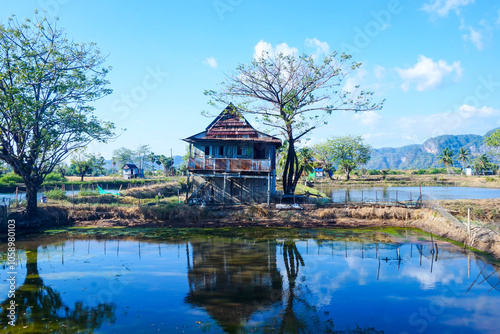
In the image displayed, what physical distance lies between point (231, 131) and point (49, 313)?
18932 mm

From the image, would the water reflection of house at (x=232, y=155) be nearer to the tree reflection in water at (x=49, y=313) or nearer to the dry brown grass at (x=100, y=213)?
the dry brown grass at (x=100, y=213)

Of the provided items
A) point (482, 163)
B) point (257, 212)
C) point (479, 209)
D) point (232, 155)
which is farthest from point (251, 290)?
point (482, 163)

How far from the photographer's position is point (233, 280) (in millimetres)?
11031

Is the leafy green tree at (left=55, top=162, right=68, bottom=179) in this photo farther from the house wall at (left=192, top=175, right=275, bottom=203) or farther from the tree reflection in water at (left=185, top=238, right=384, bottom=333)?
the tree reflection in water at (left=185, top=238, right=384, bottom=333)

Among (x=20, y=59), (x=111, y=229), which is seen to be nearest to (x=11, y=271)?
(x=111, y=229)

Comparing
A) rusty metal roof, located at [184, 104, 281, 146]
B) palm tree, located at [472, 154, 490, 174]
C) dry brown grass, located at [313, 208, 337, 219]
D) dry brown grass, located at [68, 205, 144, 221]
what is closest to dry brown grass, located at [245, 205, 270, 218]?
dry brown grass, located at [313, 208, 337, 219]

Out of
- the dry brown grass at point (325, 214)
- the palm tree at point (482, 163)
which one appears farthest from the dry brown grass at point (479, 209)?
the palm tree at point (482, 163)

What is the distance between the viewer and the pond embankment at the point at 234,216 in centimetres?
2092

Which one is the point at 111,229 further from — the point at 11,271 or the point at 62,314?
the point at 62,314

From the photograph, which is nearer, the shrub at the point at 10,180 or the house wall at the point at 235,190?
the house wall at the point at 235,190

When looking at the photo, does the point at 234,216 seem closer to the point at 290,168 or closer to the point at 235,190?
the point at 235,190

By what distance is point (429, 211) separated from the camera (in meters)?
20.8

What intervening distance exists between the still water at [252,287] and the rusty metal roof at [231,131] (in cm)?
1011

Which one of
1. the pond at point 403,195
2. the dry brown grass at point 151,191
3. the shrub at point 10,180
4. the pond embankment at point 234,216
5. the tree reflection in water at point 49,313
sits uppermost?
the shrub at point 10,180
